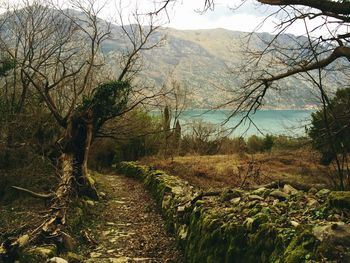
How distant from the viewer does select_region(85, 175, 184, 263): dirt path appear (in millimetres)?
6551

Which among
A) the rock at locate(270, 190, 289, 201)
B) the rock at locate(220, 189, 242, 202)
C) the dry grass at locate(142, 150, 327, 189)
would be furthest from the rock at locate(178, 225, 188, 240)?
the dry grass at locate(142, 150, 327, 189)

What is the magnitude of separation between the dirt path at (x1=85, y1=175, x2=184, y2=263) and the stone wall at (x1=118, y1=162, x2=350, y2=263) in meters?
0.46

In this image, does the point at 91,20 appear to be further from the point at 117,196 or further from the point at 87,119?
the point at 117,196

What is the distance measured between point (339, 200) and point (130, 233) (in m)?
5.35

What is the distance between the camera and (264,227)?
13.5 feet

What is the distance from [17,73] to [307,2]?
13878mm

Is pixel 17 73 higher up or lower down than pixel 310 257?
higher up

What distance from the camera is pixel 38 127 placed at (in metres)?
15.0

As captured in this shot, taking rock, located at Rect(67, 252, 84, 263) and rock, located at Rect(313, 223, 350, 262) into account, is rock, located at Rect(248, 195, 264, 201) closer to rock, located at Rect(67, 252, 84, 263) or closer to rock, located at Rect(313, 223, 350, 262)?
rock, located at Rect(313, 223, 350, 262)

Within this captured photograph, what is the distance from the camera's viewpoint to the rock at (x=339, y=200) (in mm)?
4000

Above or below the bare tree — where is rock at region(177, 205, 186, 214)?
below

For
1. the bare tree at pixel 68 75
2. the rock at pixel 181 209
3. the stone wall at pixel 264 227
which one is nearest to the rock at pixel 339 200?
the stone wall at pixel 264 227

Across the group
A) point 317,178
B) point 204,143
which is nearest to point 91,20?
point 317,178

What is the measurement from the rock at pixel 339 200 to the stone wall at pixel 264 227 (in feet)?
0.04
